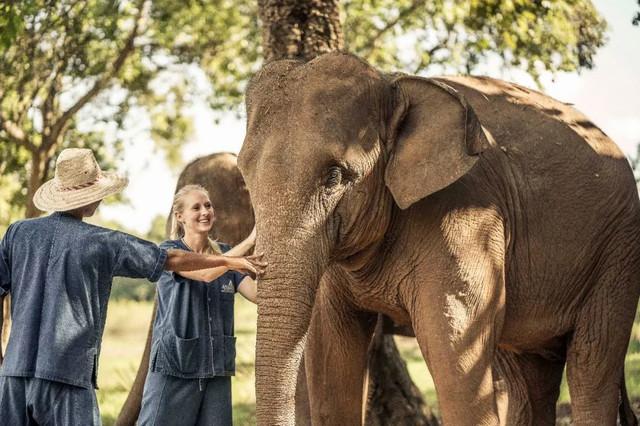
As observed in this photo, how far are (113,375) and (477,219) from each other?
9346 mm

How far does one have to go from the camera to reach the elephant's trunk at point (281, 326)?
6.29 meters

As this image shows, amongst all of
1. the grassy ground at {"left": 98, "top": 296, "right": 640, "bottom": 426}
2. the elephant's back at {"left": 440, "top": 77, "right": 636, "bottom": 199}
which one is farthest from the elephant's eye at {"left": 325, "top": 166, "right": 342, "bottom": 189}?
the grassy ground at {"left": 98, "top": 296, "right": 640, "bottom": 426}

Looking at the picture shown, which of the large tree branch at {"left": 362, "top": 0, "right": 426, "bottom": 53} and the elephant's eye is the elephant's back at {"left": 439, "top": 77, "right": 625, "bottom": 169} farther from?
the large tree branch at {"left": 362, "top": 0, "right": 426, "bottom": 53}

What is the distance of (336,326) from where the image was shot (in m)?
7.85

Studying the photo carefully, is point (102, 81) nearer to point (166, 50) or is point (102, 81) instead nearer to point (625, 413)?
point (166, 50)

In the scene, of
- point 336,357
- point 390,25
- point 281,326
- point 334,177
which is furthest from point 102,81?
point 281,326

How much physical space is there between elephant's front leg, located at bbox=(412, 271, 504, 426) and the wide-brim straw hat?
1876 mm

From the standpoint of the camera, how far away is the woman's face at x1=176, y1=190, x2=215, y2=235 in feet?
24.1

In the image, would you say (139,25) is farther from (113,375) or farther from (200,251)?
(200,251)

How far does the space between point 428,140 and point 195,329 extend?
1.70 m

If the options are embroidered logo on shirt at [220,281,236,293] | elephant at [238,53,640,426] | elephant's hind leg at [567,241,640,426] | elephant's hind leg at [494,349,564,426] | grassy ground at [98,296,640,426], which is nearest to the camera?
elephant at [238,53,640,426]

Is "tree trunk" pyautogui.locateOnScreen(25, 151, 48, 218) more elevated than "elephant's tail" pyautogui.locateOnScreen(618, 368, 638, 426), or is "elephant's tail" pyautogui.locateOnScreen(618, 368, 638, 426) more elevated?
"tree trunk" pyautogui.locateOnScreen(25, 151, 48, 218)

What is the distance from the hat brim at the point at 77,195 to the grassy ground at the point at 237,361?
6.70m

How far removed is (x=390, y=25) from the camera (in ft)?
60.2
